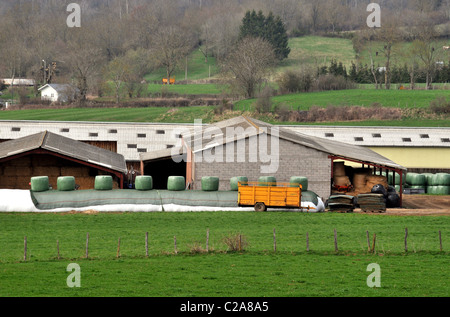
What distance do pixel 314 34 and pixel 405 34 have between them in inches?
1145

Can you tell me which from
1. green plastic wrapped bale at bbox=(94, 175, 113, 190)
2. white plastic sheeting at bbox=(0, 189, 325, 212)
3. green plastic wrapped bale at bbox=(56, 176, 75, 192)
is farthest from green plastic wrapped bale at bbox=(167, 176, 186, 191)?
green plastic wrapped bale at bbox=(56, 176, 75, 192)

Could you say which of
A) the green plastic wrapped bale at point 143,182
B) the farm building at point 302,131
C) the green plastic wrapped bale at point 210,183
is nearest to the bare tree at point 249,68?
the farm building at point 302,131

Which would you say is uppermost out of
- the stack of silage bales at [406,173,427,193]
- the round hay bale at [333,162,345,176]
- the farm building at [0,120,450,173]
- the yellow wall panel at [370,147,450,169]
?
the farm building at [0,120,450,173]

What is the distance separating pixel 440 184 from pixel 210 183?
70.7ft

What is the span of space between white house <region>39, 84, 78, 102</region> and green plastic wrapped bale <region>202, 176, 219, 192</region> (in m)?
72.3

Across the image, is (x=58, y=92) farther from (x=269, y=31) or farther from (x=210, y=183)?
(x=210, y=183)

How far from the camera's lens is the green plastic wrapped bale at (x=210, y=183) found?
1807 inches

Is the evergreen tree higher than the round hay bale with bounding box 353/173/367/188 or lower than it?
higher

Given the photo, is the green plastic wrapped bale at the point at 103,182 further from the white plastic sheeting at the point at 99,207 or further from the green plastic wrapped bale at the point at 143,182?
the white plastic sheeting at the point at 99,207

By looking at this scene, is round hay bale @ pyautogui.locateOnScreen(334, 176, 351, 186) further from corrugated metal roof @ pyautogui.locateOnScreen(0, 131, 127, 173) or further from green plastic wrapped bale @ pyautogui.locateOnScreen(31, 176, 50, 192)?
green plastic wrapped bale @ pyautogui.locateOnScreen(31, 176, 50, 192)

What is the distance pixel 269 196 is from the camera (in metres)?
43.8

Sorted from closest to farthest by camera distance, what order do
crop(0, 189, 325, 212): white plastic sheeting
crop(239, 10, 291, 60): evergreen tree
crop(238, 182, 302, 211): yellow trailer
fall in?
crop(0, 189, 325, 212): white plastic sheeting, crop(238, 182, 302, 211): yellow trailer, crop(239, 10, 291, 60): evergreen tree

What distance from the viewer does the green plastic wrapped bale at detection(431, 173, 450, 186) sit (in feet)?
189
